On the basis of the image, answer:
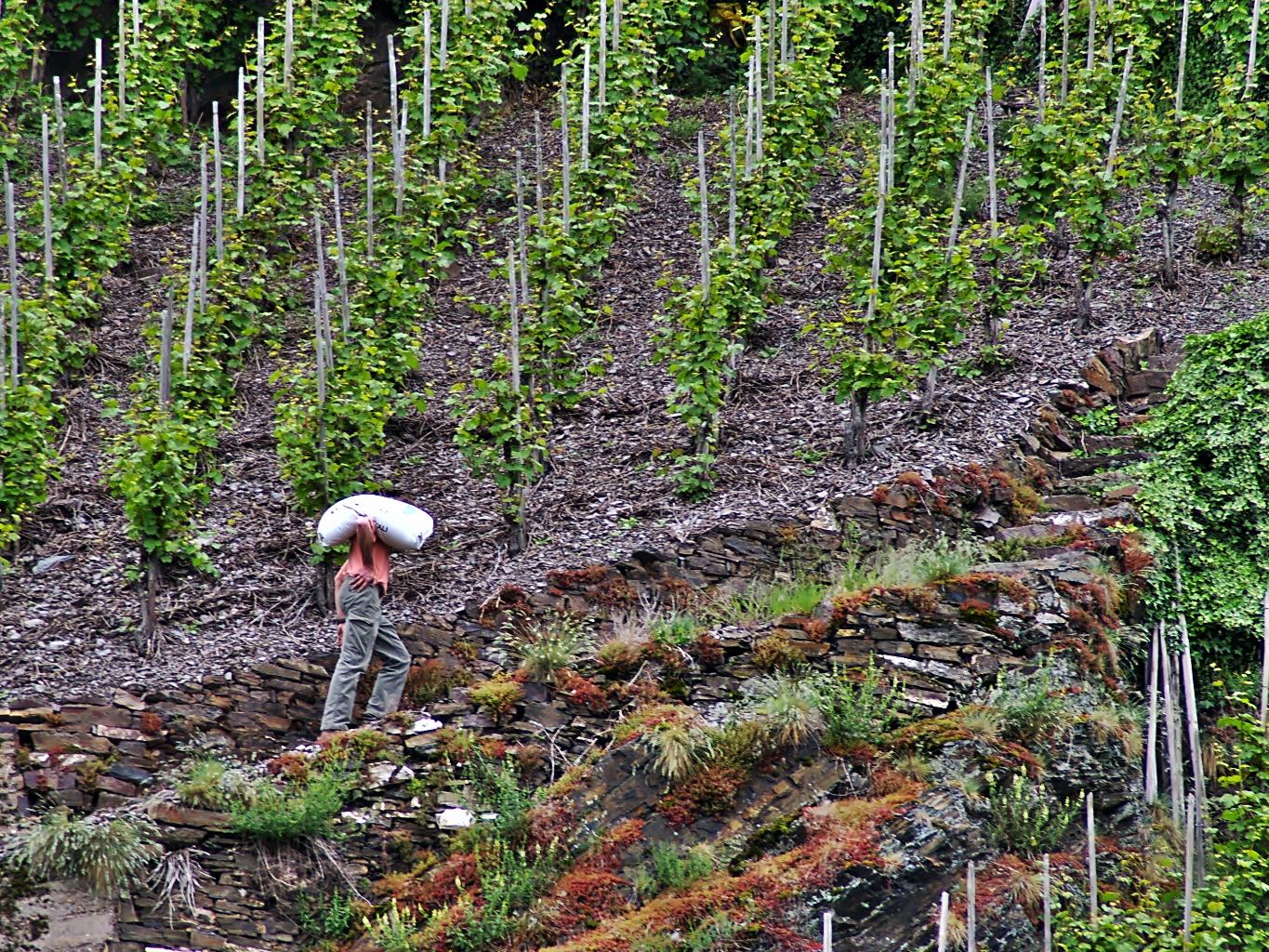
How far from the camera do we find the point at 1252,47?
560 inches

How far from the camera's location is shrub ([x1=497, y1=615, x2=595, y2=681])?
980 cm

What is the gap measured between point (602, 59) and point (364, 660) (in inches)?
286

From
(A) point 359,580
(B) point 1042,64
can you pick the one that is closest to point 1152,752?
(A) point 359,580

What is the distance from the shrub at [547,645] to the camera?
9805 mm

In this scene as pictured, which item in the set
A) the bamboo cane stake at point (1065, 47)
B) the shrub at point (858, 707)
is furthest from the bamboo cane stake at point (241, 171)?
the shrub at point (858, 707)

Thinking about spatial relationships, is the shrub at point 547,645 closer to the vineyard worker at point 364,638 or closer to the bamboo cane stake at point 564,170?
the vineyard worker at point 364,638

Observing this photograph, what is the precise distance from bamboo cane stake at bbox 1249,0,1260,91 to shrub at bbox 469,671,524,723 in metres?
8.03

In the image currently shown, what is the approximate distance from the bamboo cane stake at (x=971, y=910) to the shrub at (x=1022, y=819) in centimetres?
33

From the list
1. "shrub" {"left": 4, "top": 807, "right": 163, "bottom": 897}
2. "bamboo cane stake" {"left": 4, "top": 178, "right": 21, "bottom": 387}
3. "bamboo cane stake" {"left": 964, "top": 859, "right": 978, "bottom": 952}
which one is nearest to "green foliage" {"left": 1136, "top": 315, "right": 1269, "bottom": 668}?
"bamboo cane stake" {"left": 964, "top": 859, "right": 978, "bottom": 952}

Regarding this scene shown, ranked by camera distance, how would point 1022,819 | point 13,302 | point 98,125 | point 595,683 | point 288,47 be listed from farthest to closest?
point 288,47
point 98,125
point 13,302
point 595,683
point 1022,819

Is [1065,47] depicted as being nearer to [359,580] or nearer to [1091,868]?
[359,580]

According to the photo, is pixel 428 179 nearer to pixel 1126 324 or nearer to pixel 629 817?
pixel 1126 324

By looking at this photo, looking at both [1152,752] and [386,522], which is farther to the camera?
[386,522]

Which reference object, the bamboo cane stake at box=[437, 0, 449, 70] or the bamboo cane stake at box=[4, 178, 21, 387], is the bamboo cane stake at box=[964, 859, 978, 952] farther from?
the bamboo cane stake at box=[437, 0, 449, 70]
